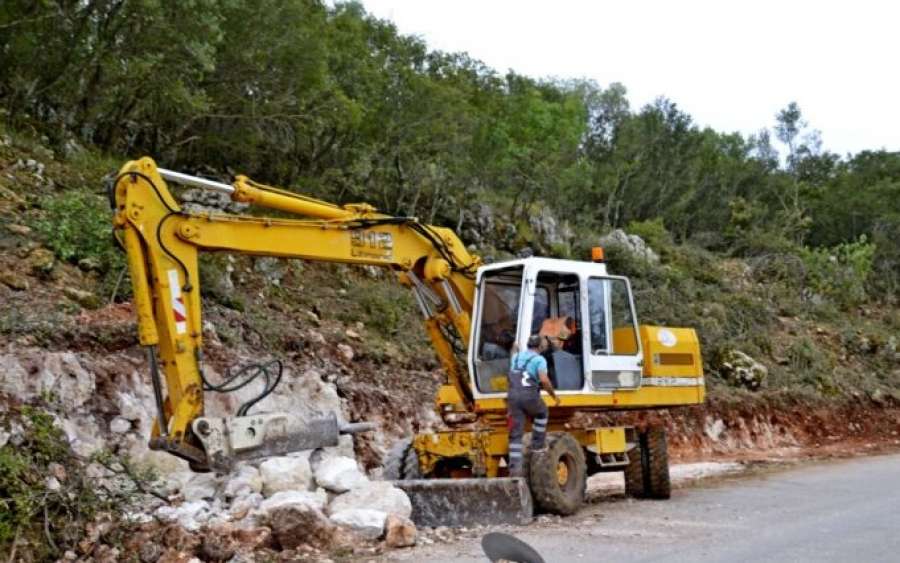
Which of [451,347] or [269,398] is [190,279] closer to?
[451,347]

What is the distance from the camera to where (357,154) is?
20641 millimetres

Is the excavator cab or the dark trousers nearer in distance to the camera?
the dark trousers

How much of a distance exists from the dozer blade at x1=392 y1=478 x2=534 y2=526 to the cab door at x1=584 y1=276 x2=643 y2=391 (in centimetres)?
213

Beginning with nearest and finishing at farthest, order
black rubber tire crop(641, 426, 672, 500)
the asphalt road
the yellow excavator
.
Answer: the asphalt road < the yellow excavator < black rubber tire crop(641, 426, 672, 500)

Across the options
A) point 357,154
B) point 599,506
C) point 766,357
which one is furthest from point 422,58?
point 599,506

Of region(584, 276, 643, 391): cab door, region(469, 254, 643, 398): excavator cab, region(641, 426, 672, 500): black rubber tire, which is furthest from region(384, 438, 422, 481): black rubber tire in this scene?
region(641, 426, 672, 500): black rubber tire

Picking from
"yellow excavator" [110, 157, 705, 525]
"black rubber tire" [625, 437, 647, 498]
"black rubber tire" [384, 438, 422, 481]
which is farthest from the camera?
"black rubber tire" [625, 437, 647, 498]

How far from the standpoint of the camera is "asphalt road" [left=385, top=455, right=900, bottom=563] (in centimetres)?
728

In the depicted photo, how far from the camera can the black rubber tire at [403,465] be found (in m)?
10.4

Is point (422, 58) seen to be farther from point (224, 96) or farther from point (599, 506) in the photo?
point (599, 506)

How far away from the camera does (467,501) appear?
8508mm

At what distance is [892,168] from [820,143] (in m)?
4.06

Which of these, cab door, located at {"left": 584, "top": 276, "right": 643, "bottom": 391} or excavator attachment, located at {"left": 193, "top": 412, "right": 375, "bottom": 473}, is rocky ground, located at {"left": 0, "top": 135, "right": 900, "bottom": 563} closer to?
excavator attachment, located at {"left": 193, "top": 412, "right": 375, "bottom": 473}

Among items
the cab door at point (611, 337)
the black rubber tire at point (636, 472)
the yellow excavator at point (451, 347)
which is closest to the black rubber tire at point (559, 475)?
the yellow excavator at point (451, 347)
